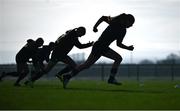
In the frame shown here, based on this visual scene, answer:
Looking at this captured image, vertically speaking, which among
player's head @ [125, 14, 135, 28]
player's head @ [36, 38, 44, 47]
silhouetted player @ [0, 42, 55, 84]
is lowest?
silhouetted player @ [0, 42, 55, 84]

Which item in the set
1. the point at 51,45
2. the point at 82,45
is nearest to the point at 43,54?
the point at 51,45

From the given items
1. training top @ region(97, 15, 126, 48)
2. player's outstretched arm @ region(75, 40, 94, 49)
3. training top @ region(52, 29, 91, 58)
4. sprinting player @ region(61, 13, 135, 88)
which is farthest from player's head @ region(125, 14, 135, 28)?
training top @ region(52, 29, 91, 58)

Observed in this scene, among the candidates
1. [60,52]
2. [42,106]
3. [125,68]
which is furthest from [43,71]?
[125,68]

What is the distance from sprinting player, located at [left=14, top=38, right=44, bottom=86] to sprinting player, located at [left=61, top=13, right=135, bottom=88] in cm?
208

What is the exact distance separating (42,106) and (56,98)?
1.67 metres

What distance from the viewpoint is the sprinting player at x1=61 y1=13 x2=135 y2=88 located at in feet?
50.5

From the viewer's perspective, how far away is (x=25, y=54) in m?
17.9

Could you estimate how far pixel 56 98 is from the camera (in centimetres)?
→ 1184

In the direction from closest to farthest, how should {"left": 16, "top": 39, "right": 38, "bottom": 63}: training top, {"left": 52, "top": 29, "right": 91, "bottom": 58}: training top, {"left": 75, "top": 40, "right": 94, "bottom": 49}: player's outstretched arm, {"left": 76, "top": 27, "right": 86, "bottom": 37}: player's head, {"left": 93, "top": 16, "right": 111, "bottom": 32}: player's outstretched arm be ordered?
{"left": 93, "top": 16, "right": 111, "bottom": 32}: player's outstretched arm < {"left": 76, "top": 27, "right": 86, "bottom": 37}: player's head < {"left": 75, "top": 40, "right": 94, "bottom": 49}: player's outstretched arm < {"left": 52, "top": 29, "right": 91, "bottom": 58}: training top < {"left": 16, "top": 39, "right": 38, "bottom": 63}: training top

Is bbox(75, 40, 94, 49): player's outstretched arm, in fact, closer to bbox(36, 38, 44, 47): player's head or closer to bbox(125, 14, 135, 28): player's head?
bbox(36, 38, 44, 47): player's head

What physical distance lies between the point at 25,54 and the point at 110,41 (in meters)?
3.35

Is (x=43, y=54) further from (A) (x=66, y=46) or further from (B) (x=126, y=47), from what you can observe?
(B) (x=126, y=47)

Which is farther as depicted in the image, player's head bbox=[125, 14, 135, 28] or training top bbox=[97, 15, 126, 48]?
training top bbox=[97, 15, 126, 48]

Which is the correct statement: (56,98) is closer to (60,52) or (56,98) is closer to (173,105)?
(173,105)
